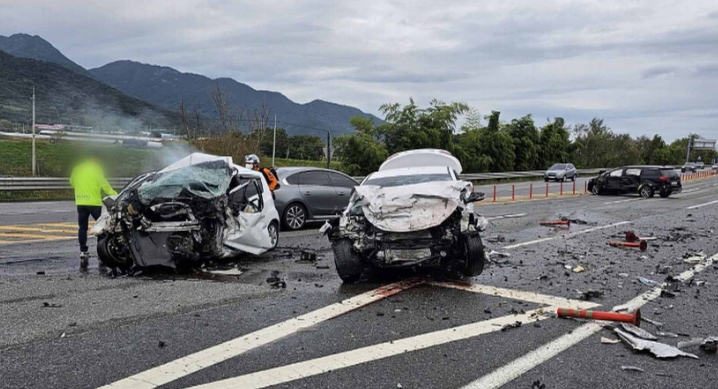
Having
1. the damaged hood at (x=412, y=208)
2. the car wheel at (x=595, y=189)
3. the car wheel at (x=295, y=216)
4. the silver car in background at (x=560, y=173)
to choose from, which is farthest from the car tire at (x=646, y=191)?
the damaged hood at (x=412, y=208)

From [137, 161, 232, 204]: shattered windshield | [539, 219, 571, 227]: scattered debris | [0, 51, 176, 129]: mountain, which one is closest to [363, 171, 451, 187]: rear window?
[137, 161, 232, 204]: shattered windshield

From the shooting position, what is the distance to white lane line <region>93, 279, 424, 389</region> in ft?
13.3

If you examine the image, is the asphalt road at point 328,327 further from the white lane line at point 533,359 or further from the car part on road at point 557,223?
the car part on road at point 557,223

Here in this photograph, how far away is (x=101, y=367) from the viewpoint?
14.1ft

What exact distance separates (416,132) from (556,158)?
22.3 metres

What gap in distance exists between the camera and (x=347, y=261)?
7.24 metres

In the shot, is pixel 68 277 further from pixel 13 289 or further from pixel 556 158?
pixel 556 158

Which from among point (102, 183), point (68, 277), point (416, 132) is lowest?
point (68, 277)

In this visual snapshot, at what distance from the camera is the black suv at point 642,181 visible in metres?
26.1

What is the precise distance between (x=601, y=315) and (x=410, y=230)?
2382 millimetres

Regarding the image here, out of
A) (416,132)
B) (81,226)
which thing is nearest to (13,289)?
(81,226)

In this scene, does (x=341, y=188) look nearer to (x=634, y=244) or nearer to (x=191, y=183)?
(x=191, y=183)

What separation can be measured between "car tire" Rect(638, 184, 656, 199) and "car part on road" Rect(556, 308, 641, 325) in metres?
23.3

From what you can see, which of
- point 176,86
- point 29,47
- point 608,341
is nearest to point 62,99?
point 608,341
